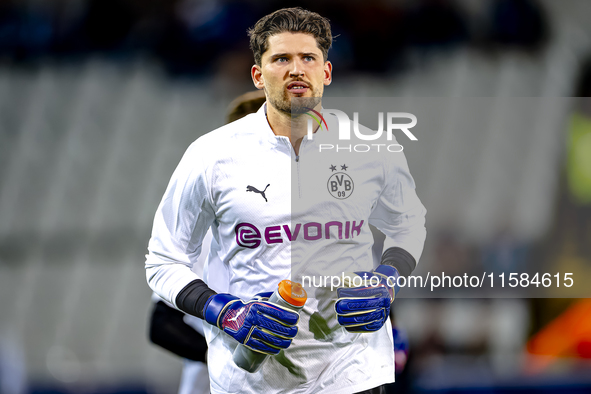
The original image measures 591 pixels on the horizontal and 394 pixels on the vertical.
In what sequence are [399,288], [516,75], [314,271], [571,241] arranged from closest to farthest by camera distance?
[314,271] < [399,288] < [571,241] < [516,75]

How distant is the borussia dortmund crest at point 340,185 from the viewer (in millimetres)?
2178

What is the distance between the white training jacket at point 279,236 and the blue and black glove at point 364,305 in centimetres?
11

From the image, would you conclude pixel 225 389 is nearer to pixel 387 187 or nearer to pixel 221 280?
pixel 221 280

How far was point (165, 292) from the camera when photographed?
2146 millimetres

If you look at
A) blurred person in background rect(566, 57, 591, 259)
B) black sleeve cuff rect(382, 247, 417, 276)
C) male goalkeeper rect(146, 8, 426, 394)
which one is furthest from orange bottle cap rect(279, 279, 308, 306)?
blurred person in background rect(566, 57, 591, 259)

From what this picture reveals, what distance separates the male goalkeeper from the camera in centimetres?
210

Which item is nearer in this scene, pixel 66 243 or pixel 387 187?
pixel 387 187

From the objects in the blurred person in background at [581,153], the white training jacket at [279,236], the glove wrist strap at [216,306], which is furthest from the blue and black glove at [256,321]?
the blurred person in background at [581,153]

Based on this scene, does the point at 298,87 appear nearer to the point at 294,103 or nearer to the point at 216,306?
the point at 294,103

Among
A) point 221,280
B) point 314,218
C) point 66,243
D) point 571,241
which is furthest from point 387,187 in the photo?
point 66,243

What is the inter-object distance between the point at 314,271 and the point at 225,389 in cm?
51

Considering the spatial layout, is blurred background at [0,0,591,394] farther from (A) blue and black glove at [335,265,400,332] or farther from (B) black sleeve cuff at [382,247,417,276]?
(A) blue and black glove at [335,265,400,332]

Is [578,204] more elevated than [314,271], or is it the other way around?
[578,204]

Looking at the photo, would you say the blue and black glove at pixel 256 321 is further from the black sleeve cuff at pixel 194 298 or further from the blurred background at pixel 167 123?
the blurred background at pixel 167 123
